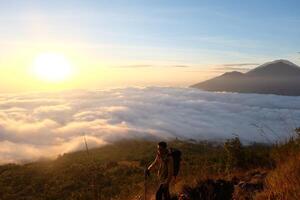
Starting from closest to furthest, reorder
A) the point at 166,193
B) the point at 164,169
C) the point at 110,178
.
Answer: the point at 164,169, the point at 166,193, the point at 110,178

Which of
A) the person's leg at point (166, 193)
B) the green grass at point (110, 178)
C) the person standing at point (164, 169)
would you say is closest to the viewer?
the person standing at point (164, 169)

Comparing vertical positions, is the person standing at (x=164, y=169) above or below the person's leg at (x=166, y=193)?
above

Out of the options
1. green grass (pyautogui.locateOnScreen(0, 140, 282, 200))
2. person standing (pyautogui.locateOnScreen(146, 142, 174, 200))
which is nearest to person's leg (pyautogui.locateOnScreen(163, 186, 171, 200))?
person standing (pyautogui.locateOnScreen(146, 142, 174, 200))

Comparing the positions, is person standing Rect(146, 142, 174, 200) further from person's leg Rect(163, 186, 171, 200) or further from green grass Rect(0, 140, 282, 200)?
green grass Rect(0, 140, 282, 200)

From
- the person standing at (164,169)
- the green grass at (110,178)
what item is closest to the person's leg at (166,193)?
the person standing at (164,169)

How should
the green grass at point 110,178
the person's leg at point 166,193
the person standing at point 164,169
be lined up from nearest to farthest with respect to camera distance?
the person standing at point 164,169 < the person's leg at point 166,193 < the green grass at point 110,178

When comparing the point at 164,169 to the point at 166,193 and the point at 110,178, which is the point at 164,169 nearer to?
the point at 166,193

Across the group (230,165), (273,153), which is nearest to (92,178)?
(273,153)

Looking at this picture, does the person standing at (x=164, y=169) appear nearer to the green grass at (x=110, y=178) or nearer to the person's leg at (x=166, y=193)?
the person's leg at (x=166, y=193)

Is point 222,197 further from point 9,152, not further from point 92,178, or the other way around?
point 9,152

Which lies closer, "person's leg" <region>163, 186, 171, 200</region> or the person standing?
the person standing

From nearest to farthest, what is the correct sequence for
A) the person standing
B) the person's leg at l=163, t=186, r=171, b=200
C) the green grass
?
the person standing
the person's leg at l=163, t=186, r=171, b=200
the green grass

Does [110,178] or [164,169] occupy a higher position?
[164,169]

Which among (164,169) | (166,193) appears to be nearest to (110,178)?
(166,193)
